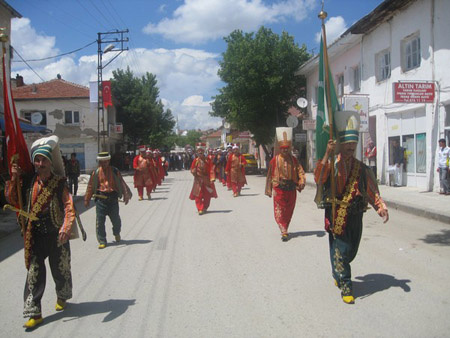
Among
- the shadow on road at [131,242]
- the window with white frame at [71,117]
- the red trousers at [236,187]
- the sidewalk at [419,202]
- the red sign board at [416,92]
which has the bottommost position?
the shadow on road at [131,242]

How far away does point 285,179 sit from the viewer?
775cm

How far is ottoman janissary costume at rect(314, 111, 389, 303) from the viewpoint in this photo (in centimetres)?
440

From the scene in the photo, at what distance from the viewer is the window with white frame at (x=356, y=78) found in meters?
19.5

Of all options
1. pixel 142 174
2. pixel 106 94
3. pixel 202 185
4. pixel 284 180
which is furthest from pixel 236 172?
pixel 106 94

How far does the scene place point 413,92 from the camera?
12969 mm

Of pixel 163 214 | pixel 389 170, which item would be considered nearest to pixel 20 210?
pixel 163 214

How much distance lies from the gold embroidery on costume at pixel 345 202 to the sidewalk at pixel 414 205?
587cm

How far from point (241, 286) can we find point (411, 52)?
13.2 meters

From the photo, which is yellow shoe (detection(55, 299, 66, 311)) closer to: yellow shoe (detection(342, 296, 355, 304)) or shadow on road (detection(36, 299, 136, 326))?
shadow on road (detection(36, 299, 136, 326))

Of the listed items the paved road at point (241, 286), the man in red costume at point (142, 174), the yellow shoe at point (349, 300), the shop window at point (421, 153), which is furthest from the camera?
the man in red costume at point (142, 174)

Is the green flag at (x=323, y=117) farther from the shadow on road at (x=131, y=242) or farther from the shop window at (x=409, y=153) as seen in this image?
the shop window at (x=409, y=153)

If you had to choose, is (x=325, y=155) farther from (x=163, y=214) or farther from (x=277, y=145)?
(x=163, y=214)

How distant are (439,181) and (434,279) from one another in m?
9.50

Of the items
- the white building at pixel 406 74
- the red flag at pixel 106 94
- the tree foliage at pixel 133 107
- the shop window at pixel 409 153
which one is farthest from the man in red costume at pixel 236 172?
the tree foliage at pixel 133 107
